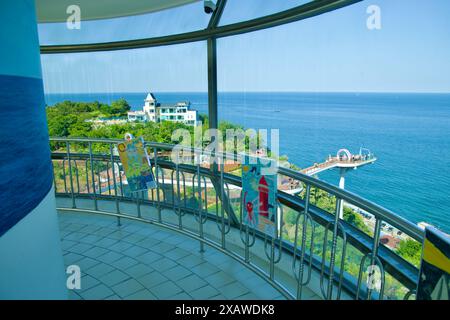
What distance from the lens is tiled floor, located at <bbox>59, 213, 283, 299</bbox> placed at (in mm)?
2527

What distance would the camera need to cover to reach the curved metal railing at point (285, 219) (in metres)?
1.61

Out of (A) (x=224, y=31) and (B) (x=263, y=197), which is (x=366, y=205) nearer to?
(B) (x=263, y=197)

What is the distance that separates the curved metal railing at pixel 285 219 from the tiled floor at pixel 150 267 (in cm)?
17

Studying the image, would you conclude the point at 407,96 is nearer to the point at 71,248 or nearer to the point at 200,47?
the point at 200,47

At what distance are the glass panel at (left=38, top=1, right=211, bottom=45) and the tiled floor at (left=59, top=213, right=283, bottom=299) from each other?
2.27 meters

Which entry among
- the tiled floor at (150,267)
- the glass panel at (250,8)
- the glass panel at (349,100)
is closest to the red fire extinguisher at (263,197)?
the glass panel at (349,100)

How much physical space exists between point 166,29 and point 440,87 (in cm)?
266

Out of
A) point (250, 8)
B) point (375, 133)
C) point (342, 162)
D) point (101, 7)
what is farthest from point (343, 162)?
point (101, 7)

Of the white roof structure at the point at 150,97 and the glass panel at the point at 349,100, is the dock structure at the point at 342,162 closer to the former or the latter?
the glass panel at the point at 349,100

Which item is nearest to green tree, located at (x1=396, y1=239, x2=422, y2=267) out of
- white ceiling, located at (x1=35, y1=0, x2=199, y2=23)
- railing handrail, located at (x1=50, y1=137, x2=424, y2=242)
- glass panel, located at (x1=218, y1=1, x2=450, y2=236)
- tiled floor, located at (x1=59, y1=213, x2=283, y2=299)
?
railing handrail, located at (x1=50, y1=137, x2=424, y2=242)

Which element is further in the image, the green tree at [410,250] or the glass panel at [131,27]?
the glass panel at [131,27]

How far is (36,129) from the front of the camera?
172 centimetres
